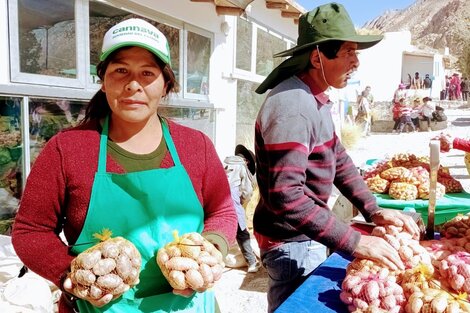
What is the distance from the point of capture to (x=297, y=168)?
5.57 feet

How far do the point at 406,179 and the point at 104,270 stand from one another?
116 inches

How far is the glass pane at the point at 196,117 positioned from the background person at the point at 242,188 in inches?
54.8

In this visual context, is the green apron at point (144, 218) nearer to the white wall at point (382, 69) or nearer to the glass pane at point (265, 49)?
the glass pane at point (265, 49)

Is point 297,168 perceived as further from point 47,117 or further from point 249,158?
point 249,158

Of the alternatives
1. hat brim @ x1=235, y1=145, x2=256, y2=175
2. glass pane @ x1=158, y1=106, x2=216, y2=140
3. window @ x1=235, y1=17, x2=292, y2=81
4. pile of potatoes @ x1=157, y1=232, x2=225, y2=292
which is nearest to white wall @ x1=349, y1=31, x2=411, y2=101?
window @ x1=235, y1=17, x2=292, y2=81

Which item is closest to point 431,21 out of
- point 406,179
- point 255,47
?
point 255,47

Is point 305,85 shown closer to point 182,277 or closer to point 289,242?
point 289,242

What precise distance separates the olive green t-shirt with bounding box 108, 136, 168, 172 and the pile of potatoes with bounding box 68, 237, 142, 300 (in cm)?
28

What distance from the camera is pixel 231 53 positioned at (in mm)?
6941

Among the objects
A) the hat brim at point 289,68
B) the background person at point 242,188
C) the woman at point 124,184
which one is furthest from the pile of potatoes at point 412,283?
the background person at point 242,188

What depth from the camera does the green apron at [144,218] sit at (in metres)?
1.36

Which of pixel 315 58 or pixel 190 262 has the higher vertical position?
pixel 315 58

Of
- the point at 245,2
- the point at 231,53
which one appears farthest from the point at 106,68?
the point at 231,53

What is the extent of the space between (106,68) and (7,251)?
81.7 inches
